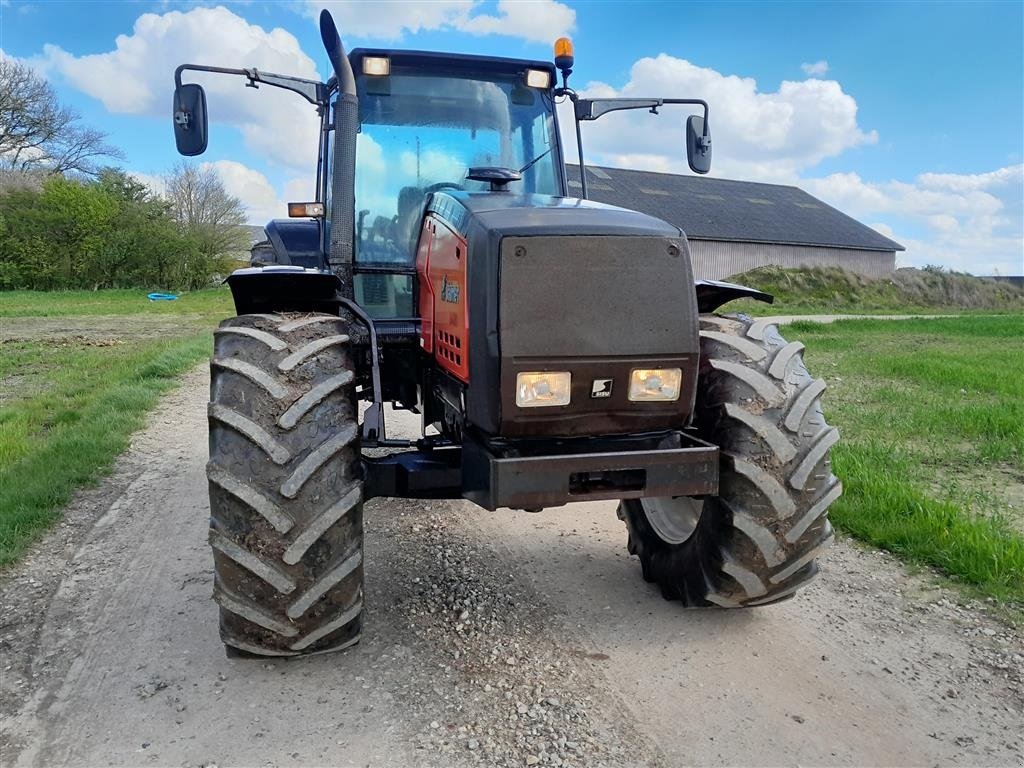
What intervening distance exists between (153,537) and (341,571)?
2.26 m

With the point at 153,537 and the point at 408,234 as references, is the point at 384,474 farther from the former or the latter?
the point at 153,537

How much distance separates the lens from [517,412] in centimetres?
293

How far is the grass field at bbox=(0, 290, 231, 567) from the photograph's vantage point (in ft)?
17.8

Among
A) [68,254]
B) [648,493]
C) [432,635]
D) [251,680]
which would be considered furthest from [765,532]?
[68,254]

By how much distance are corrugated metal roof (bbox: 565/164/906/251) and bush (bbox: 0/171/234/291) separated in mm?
17827

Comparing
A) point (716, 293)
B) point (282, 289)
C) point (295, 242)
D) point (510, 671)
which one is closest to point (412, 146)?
point (282, 289)

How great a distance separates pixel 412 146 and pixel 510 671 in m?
2.75

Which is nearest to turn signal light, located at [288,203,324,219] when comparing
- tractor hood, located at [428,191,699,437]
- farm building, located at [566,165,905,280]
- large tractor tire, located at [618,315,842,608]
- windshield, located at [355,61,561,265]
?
windshield, located at [355,61,561,265]

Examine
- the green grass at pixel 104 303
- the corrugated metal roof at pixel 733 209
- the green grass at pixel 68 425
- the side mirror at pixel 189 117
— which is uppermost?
the corrugated metal roof at pixel 733 209

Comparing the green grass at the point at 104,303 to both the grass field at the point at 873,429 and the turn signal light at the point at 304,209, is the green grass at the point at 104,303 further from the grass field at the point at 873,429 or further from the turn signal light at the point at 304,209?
the turn signal light at the point at 304,209

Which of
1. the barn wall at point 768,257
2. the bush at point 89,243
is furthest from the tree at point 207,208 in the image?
the barn wall at point 768,257

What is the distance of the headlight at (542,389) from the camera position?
9.53 feet

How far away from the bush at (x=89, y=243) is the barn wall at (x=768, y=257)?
21.6 meters

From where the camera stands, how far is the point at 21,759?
2701mm
